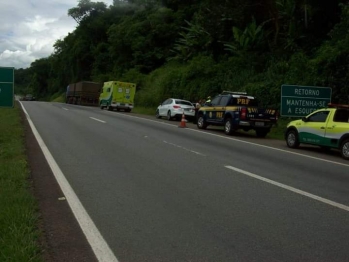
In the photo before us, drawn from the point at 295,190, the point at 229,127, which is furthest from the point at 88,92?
the point at 295,190

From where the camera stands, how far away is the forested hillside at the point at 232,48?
24000 millimetres

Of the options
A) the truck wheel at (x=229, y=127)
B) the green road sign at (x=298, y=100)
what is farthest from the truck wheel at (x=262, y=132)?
the green road sign at (x=298, y=100)

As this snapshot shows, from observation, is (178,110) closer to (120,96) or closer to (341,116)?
(120,96)

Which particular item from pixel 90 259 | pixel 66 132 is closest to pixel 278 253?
pixel 90 259

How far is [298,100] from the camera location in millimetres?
18359

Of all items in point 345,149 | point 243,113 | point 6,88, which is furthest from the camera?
point 243,113

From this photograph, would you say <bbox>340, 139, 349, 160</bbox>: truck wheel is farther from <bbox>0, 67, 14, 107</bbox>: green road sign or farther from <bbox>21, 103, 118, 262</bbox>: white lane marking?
<bbox>0, 67, 14, 107</bbox>: green road sign

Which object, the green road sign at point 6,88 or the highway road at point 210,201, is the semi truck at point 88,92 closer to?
the green road sign at point 6,88

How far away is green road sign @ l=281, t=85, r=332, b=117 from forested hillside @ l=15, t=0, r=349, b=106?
2.87 metres

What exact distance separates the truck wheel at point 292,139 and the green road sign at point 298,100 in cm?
231

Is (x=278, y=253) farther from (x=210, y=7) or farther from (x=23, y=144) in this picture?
(x=210, y=7)

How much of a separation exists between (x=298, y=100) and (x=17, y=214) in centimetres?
1451

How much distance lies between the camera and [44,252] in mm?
4820

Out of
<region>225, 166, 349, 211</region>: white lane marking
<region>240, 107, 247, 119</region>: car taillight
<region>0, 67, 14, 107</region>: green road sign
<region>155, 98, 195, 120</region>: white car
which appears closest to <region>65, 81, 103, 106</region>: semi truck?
<region>155, 98, 195, 120</region>: white car
